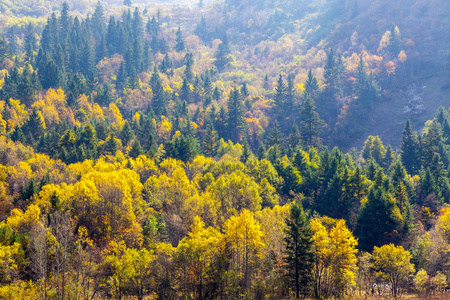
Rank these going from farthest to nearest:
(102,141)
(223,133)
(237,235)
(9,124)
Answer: (223,133)
(9,124)
(102,141)
(237,235)

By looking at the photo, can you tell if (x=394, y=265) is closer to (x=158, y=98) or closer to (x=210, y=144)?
(x=210, y=144)

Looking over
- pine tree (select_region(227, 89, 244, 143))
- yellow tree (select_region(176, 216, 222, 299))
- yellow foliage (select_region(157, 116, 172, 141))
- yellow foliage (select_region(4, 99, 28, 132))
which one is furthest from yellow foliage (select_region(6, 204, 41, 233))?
pine tree (select_region(227, 89, 244, 143))

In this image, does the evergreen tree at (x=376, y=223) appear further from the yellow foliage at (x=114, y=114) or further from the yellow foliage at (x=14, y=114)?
the yellow foliage at (x=14, y=114)

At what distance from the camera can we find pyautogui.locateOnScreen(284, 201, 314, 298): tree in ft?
165

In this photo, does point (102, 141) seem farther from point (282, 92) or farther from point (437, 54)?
point (437, 54)

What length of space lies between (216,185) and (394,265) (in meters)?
31.2

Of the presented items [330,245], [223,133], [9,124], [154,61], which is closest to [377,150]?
[223,133]

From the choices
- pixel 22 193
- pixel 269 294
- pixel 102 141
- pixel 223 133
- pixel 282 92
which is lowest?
pixel 269 294

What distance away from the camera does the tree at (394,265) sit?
54688mm

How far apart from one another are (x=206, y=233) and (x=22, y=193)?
33295mm

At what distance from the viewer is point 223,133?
133 metres

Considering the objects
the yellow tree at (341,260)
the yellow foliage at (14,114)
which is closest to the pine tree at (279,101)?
the yellow foliage at (14,114)

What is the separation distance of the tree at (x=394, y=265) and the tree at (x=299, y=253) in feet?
37.6

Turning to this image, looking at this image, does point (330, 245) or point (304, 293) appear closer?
point (304, 293)
